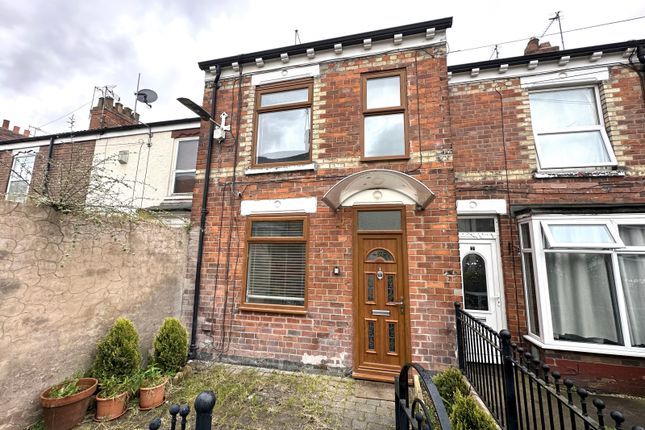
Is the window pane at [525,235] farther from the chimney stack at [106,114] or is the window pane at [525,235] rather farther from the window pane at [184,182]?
the chimney stack at [106,114]

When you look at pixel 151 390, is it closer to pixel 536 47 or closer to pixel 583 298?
pixel 583 298

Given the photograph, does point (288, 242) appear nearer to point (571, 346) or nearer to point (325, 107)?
point (325, 107)

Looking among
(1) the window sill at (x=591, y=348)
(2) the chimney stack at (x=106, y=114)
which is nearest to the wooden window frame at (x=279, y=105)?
(1) the window sill at (x=591, y=348)

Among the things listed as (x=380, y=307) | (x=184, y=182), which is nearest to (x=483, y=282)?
(x=380, y=307)

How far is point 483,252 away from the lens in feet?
18.6

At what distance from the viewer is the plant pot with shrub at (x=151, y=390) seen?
3.81m

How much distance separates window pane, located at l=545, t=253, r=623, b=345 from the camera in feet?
15.4

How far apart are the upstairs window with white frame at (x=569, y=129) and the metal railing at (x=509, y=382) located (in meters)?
4.02

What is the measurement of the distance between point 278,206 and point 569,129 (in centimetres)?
617

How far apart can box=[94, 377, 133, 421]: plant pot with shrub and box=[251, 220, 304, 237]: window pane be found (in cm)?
295

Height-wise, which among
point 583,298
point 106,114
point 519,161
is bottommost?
point 583,298

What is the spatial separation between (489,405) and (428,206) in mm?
2858

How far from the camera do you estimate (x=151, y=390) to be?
3844 mm

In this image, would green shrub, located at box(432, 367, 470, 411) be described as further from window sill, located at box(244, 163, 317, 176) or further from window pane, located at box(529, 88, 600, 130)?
window pane, located at box(529, 88, 600, 130)
